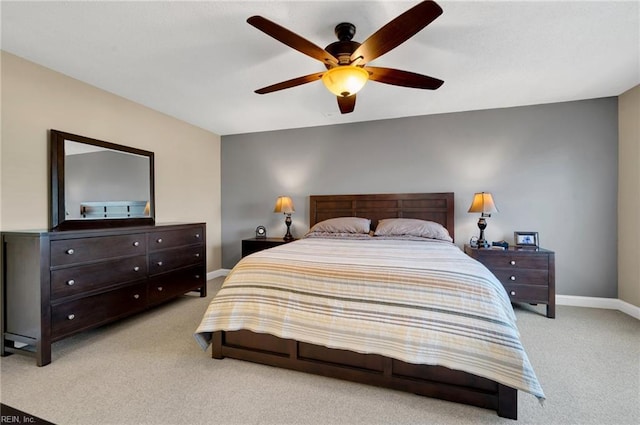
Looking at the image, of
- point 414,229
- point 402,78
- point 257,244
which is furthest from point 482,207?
point 257,244

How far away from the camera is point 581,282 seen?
11.3 feet

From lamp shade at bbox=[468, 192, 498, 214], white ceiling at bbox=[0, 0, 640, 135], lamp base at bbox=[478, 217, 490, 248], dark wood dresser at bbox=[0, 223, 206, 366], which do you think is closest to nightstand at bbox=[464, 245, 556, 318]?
lamp base at bbox=[478, 217, 490, 248]

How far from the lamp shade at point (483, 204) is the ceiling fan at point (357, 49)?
1.76 meters

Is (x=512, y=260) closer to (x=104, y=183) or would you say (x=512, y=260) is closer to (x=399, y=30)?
(x=399, y=30)

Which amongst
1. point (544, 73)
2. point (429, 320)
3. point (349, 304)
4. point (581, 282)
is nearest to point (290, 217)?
point (349, 304)

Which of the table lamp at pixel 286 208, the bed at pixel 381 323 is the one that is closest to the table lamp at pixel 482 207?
the bed at pixel 381 323

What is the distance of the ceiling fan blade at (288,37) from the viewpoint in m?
1.56

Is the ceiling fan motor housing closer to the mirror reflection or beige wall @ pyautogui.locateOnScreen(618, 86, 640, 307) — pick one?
the mirror reflection

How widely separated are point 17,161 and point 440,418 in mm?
3704

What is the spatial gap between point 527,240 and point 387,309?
2634 mm

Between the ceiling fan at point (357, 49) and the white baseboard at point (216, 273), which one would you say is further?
the white baseboard at point (216, 273)

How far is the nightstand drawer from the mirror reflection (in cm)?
426

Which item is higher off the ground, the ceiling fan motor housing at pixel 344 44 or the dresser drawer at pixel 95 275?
the ceiling fan motor housing at pixel 344 44

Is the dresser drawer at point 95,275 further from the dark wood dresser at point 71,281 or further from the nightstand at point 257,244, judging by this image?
the nightstand at point 257,244
